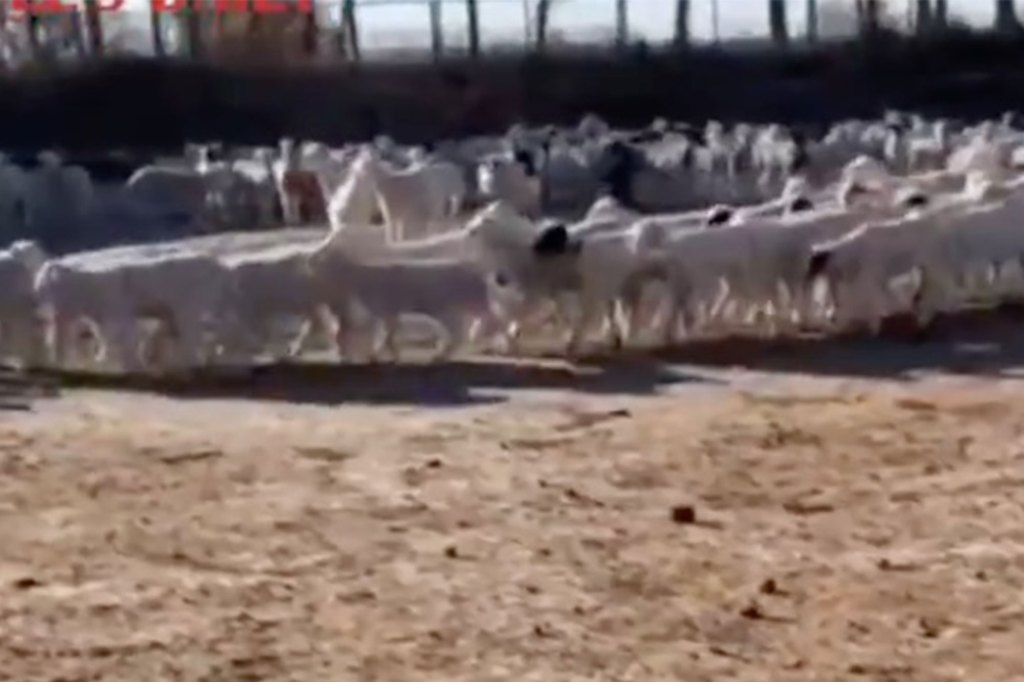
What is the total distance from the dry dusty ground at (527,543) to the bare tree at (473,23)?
29.5 m

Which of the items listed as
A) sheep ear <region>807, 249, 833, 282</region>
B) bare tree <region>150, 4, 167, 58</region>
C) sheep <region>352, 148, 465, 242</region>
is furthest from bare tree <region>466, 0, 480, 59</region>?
sheep ear <region>807, 249, 833, 282</region>

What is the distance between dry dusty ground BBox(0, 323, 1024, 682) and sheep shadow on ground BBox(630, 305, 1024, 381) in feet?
5.37

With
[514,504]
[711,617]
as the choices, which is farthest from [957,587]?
[514,504]

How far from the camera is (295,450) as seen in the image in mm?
10922

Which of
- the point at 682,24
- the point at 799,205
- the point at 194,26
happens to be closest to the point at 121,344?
the point at 799,205

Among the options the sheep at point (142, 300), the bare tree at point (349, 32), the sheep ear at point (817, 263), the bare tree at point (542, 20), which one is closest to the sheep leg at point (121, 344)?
the sheep at point (142, 300)

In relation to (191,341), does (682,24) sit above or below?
above

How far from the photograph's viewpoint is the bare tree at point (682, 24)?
4050cm

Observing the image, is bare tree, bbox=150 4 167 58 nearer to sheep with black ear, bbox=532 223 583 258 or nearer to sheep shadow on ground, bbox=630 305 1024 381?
sheep with black ear, bbox=532 223 583 258

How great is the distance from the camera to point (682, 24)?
42.3m

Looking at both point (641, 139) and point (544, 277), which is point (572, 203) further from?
point (544, 277)

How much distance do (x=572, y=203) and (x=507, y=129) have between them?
8547 mm

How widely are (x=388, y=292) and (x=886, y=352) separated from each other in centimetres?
310

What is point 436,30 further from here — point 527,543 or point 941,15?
point 527,543
